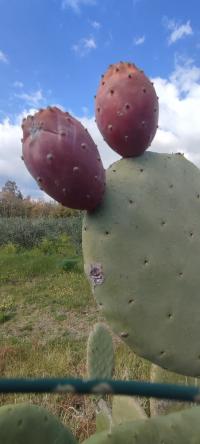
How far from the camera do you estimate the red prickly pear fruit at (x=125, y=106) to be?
1.26 m

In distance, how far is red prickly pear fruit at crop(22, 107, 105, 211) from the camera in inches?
42.5

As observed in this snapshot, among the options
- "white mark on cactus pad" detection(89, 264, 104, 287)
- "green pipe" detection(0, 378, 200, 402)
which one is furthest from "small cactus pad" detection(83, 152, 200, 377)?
"green pipe" detection(0, 378, 200, 402)

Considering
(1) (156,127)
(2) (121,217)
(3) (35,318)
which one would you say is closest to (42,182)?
(2) (121,217)

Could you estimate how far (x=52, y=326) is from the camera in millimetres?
5980

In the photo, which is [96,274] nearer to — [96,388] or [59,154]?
[59,154]

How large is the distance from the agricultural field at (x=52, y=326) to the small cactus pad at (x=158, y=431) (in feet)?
5.22

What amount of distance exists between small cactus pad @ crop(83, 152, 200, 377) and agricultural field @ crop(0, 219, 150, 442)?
1.46m

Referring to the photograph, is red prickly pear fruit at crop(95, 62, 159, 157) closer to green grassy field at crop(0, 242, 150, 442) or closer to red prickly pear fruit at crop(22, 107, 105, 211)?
red prickly pear fruit at crop(22, 107, 105, 211)

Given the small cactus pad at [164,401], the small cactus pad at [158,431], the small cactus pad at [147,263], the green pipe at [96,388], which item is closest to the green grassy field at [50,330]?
the small cactus pad at [164,401]

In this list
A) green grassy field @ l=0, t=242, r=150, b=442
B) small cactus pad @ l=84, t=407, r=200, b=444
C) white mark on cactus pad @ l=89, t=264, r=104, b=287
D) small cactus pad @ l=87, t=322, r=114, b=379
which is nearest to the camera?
small cactus pad @ l=84, t=407, r=200, b=444

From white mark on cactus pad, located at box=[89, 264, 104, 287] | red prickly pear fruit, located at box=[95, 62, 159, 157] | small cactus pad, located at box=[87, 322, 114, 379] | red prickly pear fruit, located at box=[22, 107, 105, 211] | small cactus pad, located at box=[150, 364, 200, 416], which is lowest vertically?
small cactus pad, located at box=[150, 364, 200, 416]

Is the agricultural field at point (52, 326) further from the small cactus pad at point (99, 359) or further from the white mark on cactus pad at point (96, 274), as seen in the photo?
the white mark on cactus pad at point (96, 274)

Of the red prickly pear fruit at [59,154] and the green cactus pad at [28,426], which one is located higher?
the red prickly pear fruit at [59,154]

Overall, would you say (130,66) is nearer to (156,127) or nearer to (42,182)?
(156,127)
